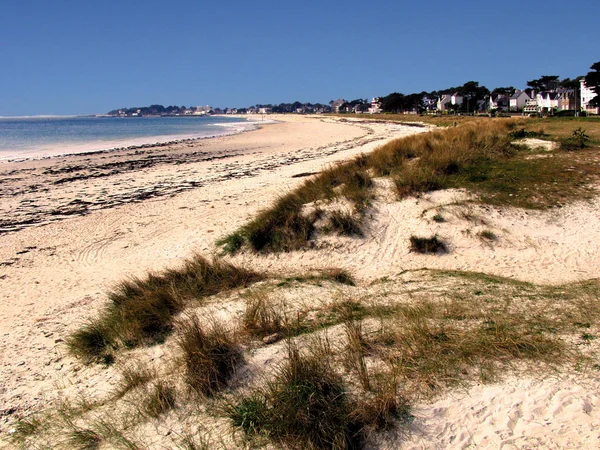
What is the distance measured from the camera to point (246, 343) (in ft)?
15.0

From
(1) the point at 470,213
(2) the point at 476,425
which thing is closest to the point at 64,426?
(2) the point at 476,425

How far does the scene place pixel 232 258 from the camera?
8.55 m

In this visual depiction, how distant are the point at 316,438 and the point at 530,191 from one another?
8530 millimetres

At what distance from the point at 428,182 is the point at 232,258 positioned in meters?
4.80

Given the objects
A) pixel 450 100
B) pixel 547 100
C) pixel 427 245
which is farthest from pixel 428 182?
pixel 450 100

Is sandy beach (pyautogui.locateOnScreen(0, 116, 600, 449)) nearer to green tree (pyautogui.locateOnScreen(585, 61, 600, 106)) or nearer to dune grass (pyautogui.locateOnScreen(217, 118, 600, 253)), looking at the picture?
dune grass (pyautogui.locateOnScreen(217, 118, 600, 253))

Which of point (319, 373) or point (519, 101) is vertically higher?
point (519, 101)

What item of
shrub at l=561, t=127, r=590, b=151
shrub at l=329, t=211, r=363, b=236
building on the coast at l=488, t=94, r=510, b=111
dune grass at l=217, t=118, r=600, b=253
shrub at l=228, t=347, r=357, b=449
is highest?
building on the coast at l=488, t=94, r=510, b=111

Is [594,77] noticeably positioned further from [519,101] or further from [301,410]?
[301,410]

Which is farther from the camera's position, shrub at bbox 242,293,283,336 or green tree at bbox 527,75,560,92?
green tree at bbox 527,75,560,92

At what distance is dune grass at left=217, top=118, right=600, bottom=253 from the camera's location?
8.98 m

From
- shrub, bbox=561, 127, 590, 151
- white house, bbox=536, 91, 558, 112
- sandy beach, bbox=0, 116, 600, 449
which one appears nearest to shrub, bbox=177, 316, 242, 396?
sandy beach, bbox=0, 116, 600, 449

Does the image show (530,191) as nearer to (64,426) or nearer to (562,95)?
(64,426)

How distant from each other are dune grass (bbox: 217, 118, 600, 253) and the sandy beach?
363 millimetres
